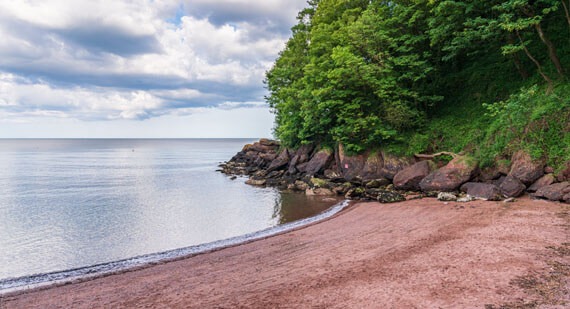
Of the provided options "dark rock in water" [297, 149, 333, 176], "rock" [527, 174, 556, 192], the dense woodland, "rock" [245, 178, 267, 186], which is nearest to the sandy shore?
"rock" [527, 174, 556, 192]

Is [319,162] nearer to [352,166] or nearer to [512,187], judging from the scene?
[352,166]

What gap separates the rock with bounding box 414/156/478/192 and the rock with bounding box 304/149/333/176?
11.0 meters

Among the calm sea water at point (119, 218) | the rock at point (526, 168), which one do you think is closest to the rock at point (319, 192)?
the calm sea water at point (119, 218)

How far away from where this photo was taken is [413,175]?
20250 mm

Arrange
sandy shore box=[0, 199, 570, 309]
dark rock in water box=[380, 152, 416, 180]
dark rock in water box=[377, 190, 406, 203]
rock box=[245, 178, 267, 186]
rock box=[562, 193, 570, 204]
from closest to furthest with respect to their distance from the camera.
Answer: sandy shore box=[0, 199, 570, 309] < rock box=[562, 193, 570, 204] < dark rock in water box=[377, 190, 406, 203] < dark rock in water box=[380, 152, 416, 180] < rock box=[245, 178, 267, 186]

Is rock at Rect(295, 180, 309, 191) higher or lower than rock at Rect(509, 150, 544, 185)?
lower

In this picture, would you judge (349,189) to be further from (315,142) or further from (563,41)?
(563,41)

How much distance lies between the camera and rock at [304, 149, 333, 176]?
95.3 ft

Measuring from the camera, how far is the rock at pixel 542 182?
14.6 m

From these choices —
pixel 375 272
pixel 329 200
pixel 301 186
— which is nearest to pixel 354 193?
pixel 329 200

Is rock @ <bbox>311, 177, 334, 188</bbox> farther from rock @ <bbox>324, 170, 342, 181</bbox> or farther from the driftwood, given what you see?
the driftwood

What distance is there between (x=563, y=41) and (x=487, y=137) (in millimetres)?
8145

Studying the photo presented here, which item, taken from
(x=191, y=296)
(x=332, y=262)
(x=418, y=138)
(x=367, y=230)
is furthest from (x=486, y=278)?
(x=418, y=138)

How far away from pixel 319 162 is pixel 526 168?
650 inches
